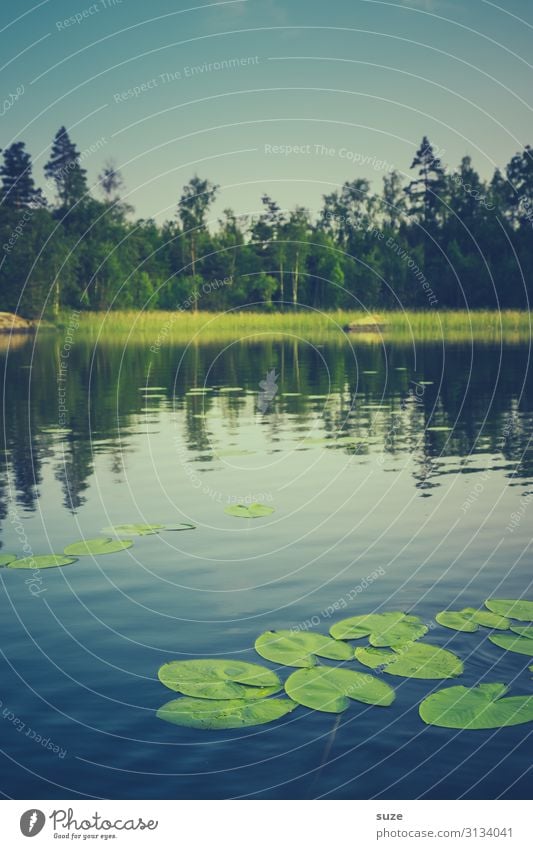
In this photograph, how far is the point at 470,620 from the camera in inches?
389

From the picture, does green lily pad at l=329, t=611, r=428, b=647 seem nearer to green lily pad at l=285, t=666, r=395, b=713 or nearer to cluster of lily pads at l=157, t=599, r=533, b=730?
cluster of lily pads at l=157, t=599, r=533, b=730

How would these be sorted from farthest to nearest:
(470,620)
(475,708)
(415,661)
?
(470,620) → (415,661) → (475,708)

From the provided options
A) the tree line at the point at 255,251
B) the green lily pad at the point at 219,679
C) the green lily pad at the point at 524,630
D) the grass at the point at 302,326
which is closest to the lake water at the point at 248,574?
the green lily pad at the point at 219,679

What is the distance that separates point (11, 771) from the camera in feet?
24.1

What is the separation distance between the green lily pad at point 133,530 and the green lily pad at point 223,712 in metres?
6.15

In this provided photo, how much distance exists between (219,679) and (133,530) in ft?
20.0

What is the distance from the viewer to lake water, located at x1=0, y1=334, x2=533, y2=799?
7.29 m

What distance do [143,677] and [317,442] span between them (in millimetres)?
14187

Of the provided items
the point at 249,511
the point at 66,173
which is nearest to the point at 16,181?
the point at 66,173

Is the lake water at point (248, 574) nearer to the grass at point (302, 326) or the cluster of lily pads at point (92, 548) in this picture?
the cluster of lily pads at point (92, 548)

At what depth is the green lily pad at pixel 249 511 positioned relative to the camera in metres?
15.4

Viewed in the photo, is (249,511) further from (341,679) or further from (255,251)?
(255,251)

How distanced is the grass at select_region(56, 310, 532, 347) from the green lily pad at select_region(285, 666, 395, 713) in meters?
A: 60.0
